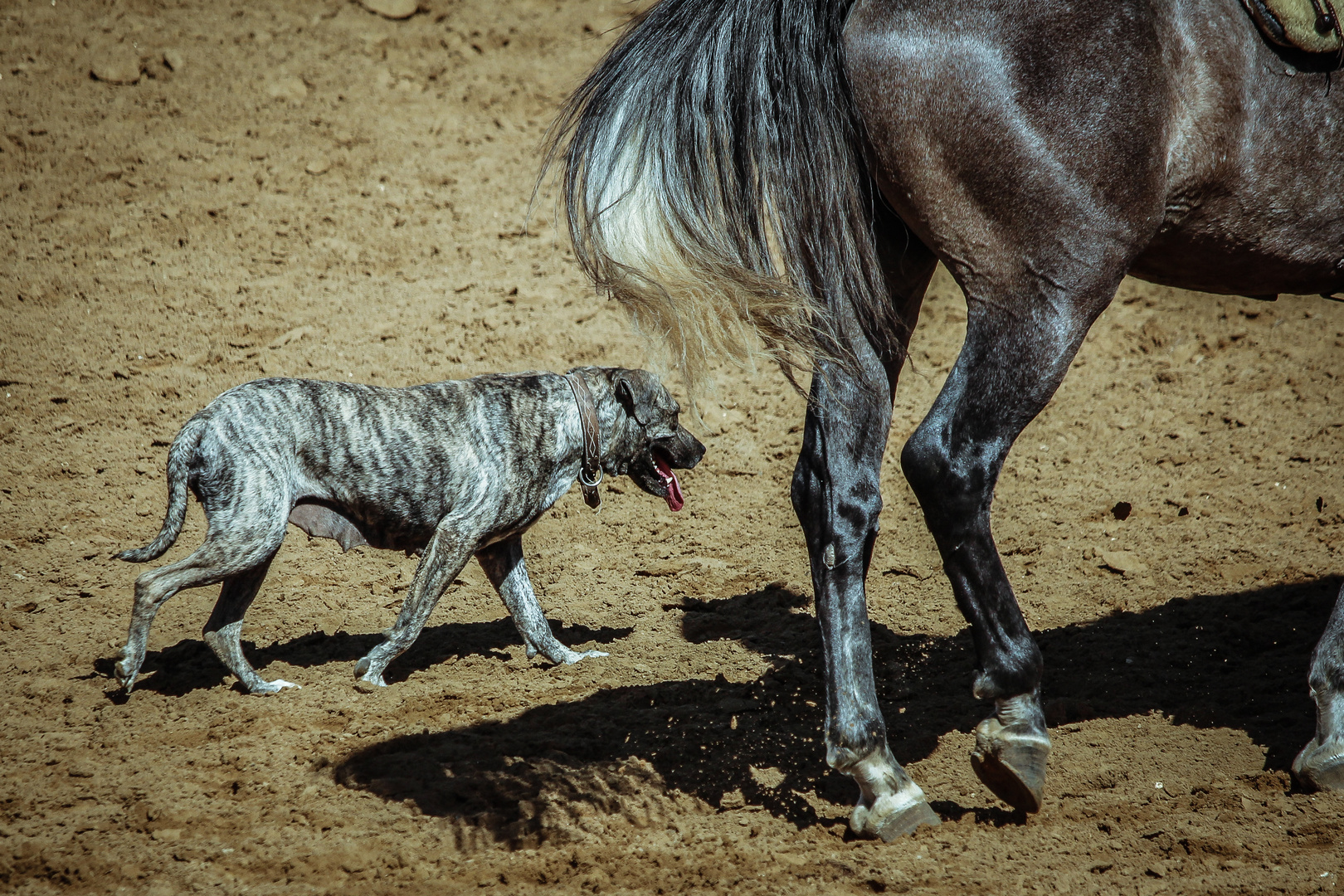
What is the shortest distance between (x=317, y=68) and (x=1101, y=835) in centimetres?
848

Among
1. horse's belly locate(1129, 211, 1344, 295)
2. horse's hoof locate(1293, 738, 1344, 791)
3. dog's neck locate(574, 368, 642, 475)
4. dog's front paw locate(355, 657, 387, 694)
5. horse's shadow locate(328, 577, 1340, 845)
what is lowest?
dog's front paw locate(355, 657, 387, 694)

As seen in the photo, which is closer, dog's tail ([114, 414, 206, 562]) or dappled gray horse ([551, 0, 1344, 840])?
dappled gray horse ([551, 0, 1344, 840])

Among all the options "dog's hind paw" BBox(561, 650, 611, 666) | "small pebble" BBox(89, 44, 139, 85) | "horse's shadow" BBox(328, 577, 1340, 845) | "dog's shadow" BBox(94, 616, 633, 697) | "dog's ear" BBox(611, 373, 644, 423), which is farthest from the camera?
"small pebble" BBox(89, 44, 139, 85)

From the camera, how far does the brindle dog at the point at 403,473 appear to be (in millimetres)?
3994

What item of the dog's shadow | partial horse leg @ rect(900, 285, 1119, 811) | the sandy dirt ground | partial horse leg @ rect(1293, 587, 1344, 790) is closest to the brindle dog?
the dog's shadow

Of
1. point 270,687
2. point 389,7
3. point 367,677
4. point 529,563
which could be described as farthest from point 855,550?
point 389,7

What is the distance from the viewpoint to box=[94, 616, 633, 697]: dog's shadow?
4234 millimetres

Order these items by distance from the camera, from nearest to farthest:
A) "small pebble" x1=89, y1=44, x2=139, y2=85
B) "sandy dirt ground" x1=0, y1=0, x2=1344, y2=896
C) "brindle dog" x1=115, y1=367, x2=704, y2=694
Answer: "sandy dirt ground" x1=0, y1=0, x2=1344, y2=896
"brindle dog" x1=115, y1=367, x2=704, y2=694
"small pebble" x1=89, y1=44, x2=139, y2=85

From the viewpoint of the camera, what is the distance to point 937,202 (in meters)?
2.57

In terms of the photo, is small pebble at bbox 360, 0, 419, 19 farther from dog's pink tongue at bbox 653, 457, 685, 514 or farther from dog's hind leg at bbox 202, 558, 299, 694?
dog's hind leg at bbox 202, 558, 299, 694

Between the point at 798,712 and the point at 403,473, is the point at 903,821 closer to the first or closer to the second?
the point at 798,712

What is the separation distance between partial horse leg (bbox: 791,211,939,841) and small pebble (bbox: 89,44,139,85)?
312 inches

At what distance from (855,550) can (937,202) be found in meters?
0.94

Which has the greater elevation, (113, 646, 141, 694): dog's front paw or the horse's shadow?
the horse's shadow
